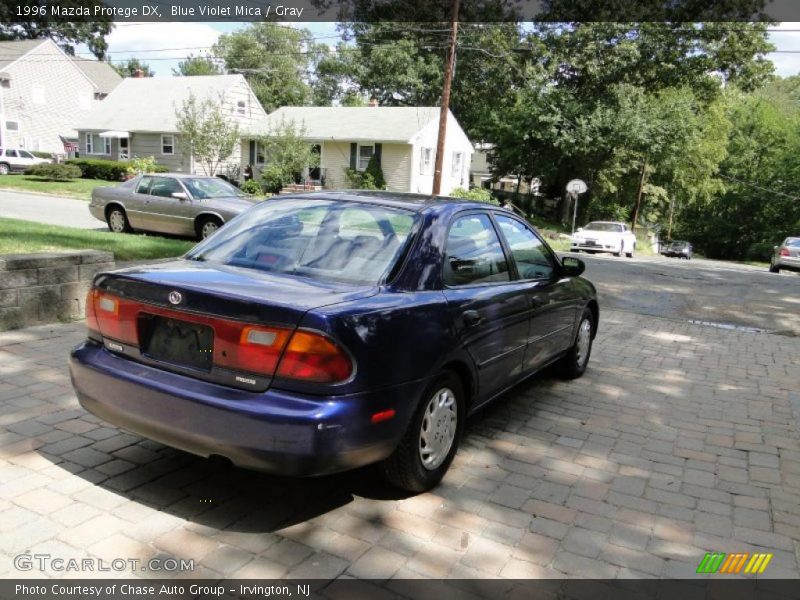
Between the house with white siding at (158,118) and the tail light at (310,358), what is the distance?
36.6m

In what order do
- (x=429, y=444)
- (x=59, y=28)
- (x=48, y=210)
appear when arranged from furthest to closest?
(x=59, y=28) < (x=48, y=210) < (x=429, y=444)

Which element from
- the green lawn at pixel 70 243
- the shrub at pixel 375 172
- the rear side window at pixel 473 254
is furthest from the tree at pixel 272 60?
the rear side window at pixel 473 254

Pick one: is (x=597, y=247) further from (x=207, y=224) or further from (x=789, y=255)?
(x=207, y=224)

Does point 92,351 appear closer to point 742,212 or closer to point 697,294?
point 697,294

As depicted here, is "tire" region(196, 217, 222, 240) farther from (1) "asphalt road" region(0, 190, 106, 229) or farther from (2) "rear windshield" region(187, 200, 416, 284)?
(2) "rear windshield" region(187, 200, 416, 284)

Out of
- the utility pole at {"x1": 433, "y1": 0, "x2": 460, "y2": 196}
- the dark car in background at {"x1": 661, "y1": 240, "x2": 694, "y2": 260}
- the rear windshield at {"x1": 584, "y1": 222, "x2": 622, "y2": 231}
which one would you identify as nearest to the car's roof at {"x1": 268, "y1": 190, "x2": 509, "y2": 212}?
the utility pole at {"x1": 433, "y1": 0, "x2": 460, "y2": 196}

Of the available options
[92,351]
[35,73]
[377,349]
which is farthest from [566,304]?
[35,73]

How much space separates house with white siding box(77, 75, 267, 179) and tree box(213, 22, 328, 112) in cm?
2276

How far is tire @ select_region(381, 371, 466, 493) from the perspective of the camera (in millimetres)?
3271

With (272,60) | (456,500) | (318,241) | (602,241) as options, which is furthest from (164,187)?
(272,60)

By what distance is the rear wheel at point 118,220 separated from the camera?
13758 mm

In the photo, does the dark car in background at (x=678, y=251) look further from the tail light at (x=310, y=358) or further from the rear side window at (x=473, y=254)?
the tail light at (x=310, y=358)

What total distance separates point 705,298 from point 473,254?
9122 millimetres

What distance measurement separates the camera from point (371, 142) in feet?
115
